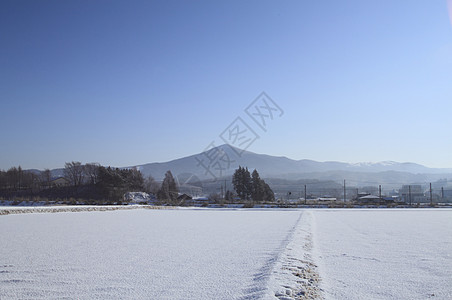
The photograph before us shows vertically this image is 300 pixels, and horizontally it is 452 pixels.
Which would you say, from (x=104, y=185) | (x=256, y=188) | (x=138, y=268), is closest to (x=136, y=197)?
(x=104, y=185)

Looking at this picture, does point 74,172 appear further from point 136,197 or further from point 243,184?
point 243,184

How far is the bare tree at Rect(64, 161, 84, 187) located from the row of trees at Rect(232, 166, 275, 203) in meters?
23.6

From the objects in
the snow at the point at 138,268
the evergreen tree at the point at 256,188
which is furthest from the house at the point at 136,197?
the snow at the point at 138,268

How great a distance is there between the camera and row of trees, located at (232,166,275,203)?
3938 centimetres

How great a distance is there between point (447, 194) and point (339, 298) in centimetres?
4605

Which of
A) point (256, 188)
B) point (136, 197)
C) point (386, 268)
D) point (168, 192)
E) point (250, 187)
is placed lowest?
point (136, 197)

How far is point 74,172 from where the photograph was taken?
4859cm

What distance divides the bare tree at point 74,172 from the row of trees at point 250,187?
2365 centimetres

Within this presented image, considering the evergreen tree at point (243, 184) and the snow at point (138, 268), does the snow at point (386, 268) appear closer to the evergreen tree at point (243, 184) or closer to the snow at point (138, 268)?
the snow at point (138, 268)

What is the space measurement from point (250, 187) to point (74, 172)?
26.7 m

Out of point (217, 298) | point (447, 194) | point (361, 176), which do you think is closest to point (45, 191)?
point (217, 298)

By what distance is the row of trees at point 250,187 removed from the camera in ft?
129

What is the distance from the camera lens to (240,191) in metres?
40.5

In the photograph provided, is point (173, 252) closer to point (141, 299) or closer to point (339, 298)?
point (141, 299)
